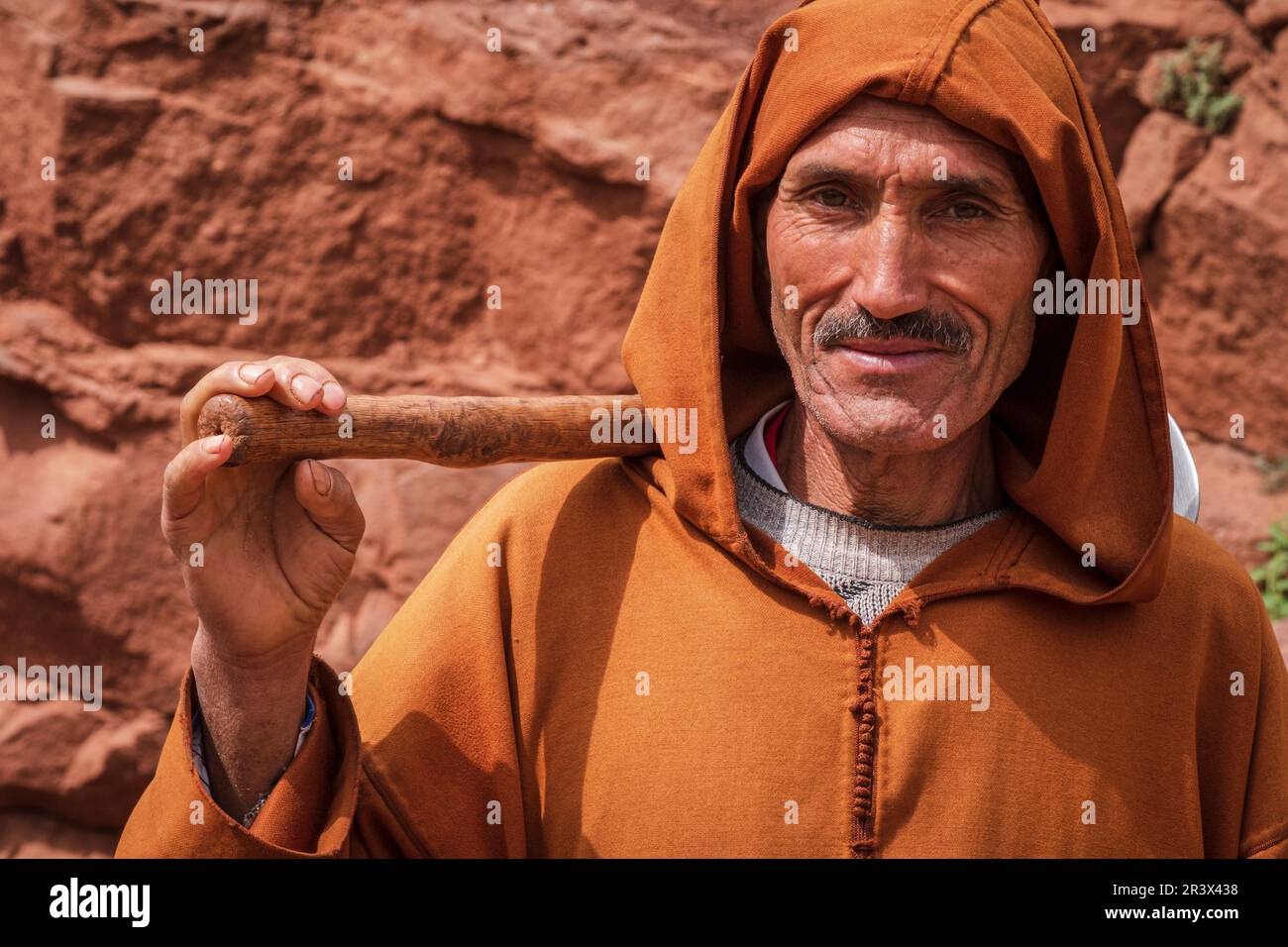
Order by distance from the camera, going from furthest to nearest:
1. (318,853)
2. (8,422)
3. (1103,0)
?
(1103,0) < (8,422) < (318,853)

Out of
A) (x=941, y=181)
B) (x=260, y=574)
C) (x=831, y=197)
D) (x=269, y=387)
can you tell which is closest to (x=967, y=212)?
(x=941, y=181)

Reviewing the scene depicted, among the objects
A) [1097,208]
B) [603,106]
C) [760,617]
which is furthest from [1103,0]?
[760,617]

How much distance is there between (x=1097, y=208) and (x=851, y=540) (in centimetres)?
77

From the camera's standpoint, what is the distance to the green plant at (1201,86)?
19.4 ft

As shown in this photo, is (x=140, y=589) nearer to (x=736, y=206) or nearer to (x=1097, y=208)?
(x=736, y=206)

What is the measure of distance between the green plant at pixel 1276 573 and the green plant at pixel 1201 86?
156cm

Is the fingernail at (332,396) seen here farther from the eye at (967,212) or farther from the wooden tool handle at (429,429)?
the eye at (967,212)

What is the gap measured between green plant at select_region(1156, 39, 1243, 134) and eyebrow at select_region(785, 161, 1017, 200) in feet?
11.4

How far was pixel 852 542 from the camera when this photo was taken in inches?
119

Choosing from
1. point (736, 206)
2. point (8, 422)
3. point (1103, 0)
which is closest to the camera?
point (736, 206)

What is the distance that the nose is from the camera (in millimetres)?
2791

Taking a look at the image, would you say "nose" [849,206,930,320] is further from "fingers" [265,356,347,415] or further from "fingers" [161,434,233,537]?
"fingers" [161,434,233,537]

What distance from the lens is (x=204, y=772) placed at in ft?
8.48

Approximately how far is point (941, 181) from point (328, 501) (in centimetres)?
122
